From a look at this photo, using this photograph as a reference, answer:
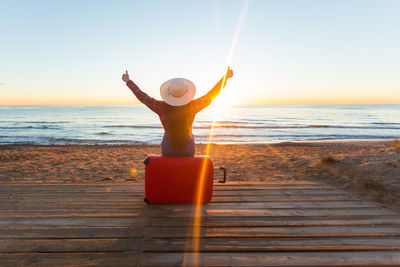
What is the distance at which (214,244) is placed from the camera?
7.84 feet

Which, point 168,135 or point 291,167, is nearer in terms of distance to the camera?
point 168,135

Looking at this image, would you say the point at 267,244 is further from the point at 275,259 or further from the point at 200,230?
the point at 200,230

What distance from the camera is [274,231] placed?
104 inches

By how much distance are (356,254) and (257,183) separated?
2.32 metres

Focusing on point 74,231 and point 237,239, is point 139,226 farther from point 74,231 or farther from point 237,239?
point 237,239

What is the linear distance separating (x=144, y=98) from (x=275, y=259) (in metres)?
2.40

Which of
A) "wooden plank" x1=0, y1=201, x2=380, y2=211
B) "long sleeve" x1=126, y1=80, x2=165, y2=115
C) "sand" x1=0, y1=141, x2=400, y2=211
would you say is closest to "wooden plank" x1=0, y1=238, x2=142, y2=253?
"wooden plank" x1=0, y1=201, x2=380, y2=211

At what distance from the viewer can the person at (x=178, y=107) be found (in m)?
3.28

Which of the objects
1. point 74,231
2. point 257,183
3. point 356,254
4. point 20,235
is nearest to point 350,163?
point 257,183

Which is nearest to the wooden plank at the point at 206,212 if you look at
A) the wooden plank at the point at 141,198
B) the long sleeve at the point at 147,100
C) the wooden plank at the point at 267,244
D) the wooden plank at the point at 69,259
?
the wooden plank at the point at 141,198

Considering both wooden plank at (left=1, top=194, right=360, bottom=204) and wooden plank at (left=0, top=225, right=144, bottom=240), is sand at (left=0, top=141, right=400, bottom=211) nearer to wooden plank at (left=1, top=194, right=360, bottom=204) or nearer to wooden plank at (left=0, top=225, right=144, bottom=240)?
wooden plank at (left=1, top=194, right=360, bottom=204)

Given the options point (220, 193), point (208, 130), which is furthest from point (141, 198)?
point (208, 130)

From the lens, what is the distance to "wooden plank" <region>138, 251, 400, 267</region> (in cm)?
209

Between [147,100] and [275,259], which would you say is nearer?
[275,259]
